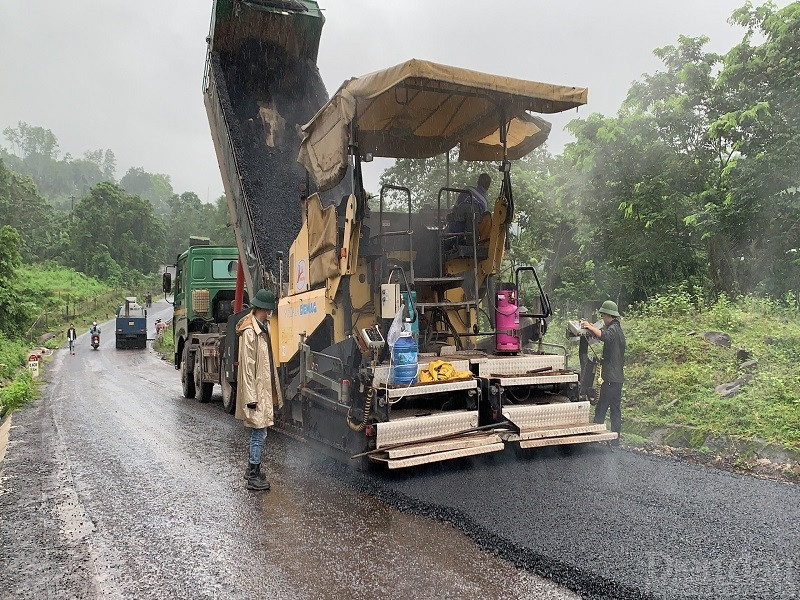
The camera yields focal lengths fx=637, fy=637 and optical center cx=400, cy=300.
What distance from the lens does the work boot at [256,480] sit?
463 cm

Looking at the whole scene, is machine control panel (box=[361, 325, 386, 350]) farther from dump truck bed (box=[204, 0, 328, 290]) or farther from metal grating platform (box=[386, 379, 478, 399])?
dump truck bed (box=[204, 0, 328, 290])

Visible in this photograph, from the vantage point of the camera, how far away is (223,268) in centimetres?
1048

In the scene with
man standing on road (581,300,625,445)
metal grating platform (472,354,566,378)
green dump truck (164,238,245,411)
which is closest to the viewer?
metal grating platform (472,354,566,378)

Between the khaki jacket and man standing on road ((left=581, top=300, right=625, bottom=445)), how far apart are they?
2.93 m

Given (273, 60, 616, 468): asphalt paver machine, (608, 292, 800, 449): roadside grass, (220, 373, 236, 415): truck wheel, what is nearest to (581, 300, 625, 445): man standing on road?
(273, 60, 616, 468): asphalt paver machine

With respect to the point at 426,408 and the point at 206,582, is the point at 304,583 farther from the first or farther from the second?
the point at 426,408

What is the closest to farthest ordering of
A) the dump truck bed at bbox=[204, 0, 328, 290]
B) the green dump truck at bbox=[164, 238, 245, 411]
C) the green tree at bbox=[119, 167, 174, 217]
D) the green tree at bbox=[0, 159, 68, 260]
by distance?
the dump truck bed at bbox=[204, 0, 328, 290]
the green dump truck at bbox=[164, 238, 245, 411]
the green tree at bbox=[0, 159, 68, 260]
the green tree at bbox=[119, 167, 174, 217]

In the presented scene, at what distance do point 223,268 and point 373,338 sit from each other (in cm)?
616

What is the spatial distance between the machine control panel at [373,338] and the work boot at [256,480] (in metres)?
1.20

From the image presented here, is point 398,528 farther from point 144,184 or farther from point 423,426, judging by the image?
point 144,184

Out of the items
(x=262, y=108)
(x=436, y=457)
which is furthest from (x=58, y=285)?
(x=436, y=457)

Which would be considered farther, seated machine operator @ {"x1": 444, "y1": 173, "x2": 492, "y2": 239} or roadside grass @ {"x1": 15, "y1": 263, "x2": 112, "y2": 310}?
roadside grass @ {"x1": 15, "y1": 263, "x2": 112, "y2": 310}

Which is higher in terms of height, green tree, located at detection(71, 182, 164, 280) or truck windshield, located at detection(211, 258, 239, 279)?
green tree, located at detection(71, 182, 164, 280)

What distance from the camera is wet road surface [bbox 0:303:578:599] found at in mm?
3033
